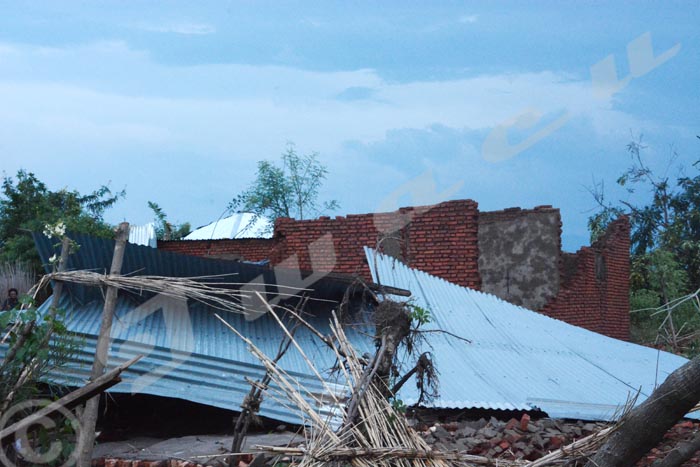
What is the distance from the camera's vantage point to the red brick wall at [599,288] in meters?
13.6

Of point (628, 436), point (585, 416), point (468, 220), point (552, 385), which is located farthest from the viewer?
point (468, 220)

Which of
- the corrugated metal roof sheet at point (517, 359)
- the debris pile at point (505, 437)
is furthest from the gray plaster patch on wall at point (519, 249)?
the debris pile at point (505, 437)

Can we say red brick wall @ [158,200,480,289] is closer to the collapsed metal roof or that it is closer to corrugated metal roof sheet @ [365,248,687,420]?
corrugated metal roof sheet @ [365,248,687,420]

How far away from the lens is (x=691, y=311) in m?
16.4

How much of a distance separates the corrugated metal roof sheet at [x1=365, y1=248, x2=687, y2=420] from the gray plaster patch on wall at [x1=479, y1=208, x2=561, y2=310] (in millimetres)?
3517

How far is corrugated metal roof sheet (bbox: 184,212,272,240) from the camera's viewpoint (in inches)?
718

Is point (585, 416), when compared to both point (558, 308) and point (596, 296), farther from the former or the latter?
point (596, 296)

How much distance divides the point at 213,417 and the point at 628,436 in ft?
14.3

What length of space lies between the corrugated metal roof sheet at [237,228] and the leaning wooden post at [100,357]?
496 inches

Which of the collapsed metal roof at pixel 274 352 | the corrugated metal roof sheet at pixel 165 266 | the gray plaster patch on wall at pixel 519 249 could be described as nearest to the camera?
the collapsed metal roof at pixel 274 352

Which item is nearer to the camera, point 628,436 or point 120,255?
point 628,436

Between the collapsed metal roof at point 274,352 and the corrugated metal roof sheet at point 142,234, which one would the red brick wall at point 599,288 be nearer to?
the collapsed metal roof at point 274,352

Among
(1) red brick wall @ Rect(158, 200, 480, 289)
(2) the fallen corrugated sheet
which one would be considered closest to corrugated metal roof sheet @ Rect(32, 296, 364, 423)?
(2) the fallen corrugated sheet

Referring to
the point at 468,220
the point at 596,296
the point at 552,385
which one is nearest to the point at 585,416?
the point at 552,385
